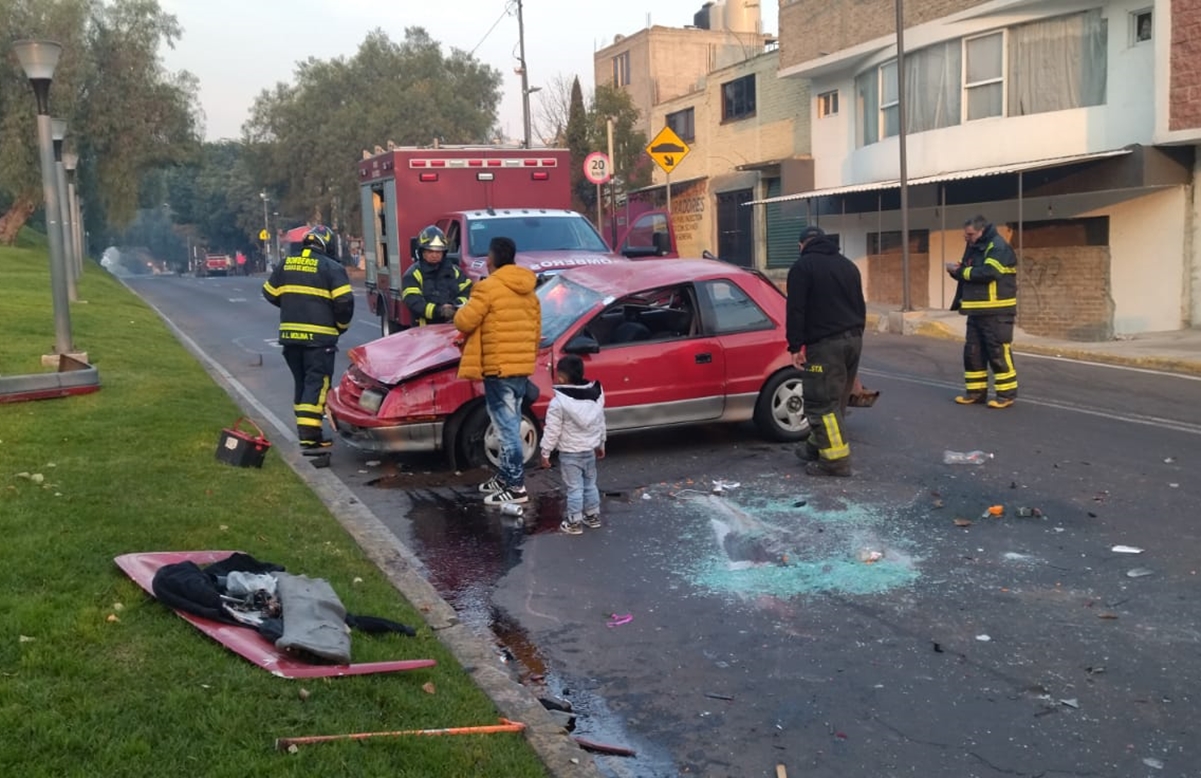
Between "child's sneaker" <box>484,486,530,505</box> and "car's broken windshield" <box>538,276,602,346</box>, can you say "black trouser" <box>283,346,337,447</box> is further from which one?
"child's sneaker" <box>484,486,530,505</box>

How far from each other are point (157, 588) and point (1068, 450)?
270 inches

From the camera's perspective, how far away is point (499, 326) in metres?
7.47

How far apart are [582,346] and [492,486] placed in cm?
126

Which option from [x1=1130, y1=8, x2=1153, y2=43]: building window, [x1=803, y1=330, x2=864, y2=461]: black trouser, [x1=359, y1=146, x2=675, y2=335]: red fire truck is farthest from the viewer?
[x1=1130, y1=8, x2=1153, y2=43]: building window

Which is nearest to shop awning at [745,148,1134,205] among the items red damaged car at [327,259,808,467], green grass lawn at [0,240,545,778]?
red damaged car at [327,259,808,467]

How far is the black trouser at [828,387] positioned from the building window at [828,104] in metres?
20.9

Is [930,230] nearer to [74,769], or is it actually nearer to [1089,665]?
[1089,665]

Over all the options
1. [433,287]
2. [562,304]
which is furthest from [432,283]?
[562,304]

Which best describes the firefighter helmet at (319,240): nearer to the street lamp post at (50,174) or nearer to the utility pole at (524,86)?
the street lamp post at (50,174)

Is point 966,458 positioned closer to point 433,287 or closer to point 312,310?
point 433,287

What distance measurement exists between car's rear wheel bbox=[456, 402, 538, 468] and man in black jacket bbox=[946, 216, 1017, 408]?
4595 millimetres

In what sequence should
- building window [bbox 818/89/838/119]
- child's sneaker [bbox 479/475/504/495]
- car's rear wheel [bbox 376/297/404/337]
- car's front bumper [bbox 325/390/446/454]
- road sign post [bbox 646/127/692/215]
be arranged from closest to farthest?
child's sneaker [bbox 479/475/504/495] < car's front bumper [bbox 325/390/446/454] < car's rear wheel [bbox 376/297/404/337] < road sign post [bbox 646/127/692/215] < building window [bbox 818/89/838/119]

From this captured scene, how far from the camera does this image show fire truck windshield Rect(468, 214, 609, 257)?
1344 cm

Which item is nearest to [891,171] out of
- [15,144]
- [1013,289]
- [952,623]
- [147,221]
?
[1013,289]
